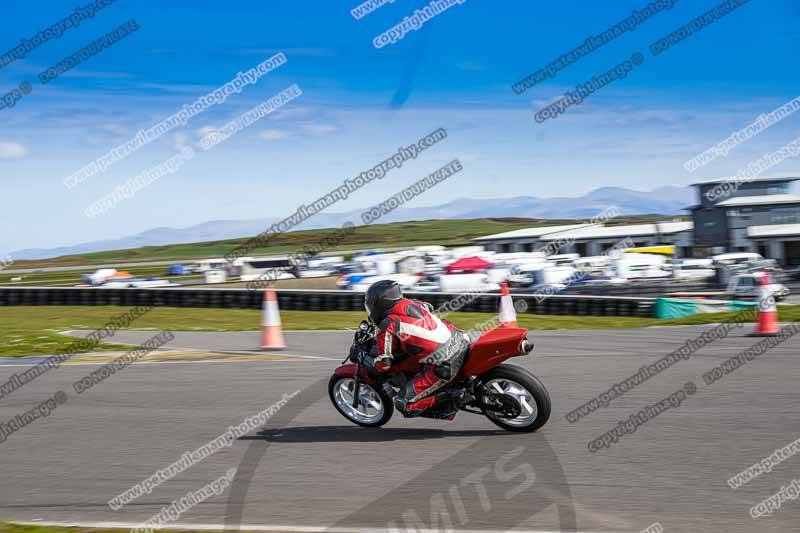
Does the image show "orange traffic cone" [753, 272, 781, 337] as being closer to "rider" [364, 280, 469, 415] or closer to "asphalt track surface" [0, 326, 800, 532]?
"asphalt track surface" [0, 326, 800, 532]

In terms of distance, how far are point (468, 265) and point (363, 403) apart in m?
44.0

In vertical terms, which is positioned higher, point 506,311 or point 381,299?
point 381,299

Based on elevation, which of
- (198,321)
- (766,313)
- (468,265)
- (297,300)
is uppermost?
(297,300)

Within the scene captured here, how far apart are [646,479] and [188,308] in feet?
70.1

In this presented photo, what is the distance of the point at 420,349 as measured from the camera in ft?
23.9

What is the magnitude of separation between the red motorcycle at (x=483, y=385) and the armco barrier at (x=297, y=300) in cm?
1447

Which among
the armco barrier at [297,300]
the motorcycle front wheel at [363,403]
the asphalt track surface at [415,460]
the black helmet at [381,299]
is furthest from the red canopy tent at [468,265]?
the black helmet at [381,299]

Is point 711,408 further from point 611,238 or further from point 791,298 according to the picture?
point 611,238

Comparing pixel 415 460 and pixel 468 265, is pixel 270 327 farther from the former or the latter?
pixel 468 265

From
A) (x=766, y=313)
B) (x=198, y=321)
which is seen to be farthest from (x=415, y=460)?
(x=198, y=321)

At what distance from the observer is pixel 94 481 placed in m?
6.22

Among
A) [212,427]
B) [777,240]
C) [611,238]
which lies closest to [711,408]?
[212,427]

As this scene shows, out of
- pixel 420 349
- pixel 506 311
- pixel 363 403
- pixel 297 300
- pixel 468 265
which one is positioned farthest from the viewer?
pixel 468 265

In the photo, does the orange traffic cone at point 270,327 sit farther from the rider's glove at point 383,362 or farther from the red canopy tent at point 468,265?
the red canopy tent at point 468,265
